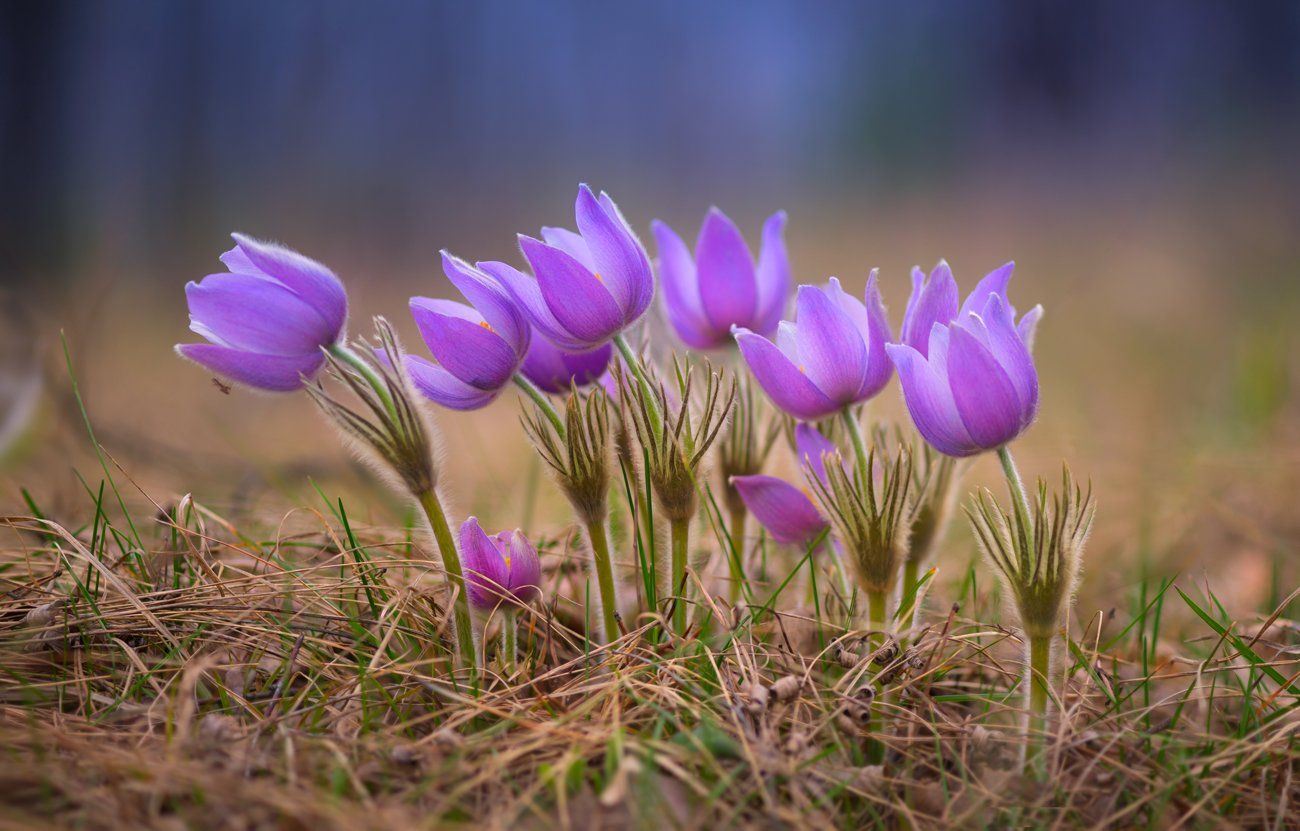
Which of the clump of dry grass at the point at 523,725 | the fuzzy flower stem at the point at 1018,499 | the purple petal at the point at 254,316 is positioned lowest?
the clump of dry grass at the point at 523,725

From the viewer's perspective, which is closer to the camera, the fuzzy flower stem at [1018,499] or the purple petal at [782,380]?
the fuzzy flower stem at [1018,499]

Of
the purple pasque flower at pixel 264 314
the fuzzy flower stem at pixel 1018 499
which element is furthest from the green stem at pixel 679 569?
the purple pasque flower at pixel 264 314

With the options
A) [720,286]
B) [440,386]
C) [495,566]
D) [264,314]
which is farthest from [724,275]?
[264,314]

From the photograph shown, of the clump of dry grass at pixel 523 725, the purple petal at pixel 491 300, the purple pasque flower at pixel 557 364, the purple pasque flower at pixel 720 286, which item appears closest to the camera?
the clump of dry grass at pixel 523 725

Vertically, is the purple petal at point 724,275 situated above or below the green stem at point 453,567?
above

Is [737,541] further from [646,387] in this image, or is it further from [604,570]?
[646,387]

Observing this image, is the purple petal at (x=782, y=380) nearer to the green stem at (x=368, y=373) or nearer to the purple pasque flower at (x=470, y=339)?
the purple pasque flower at (x=470, y=339)

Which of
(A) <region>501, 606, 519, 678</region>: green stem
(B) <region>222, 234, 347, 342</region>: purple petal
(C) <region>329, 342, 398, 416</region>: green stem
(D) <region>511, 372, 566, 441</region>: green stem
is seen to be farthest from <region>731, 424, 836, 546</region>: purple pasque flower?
(B) <region>222, 234, 347, 342</region>: purple petal

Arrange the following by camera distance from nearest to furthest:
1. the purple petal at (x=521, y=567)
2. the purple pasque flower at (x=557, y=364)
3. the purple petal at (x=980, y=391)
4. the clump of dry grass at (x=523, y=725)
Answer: the clump of dry grass at (x=523, y=725) < the purple petal at (x=980, y=391) < the purple petal at (x=521, y=567) < the purple pasque flower at (x=557, y=364)
